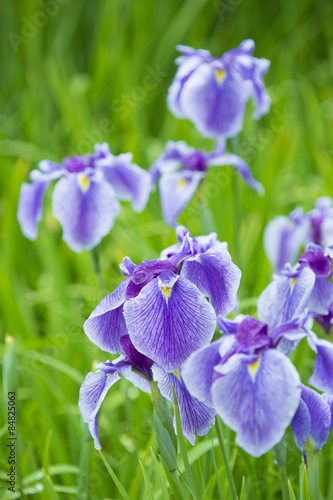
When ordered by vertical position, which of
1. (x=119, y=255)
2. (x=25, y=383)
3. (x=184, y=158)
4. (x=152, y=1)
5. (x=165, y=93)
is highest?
(x=152, y=1)

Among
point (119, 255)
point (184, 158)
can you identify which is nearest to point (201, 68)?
point (184, 158)

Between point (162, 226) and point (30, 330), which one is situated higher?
point (162, 226)

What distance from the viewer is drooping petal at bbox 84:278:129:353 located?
790 mm

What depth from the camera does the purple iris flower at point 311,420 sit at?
76 cm

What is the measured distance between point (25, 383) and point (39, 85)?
7.33 ft

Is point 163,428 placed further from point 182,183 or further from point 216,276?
point 182,183

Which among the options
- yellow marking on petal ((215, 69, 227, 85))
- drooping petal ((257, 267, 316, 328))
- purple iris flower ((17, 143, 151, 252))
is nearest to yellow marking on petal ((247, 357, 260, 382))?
drooping petal ((257, 267, 316, 328))

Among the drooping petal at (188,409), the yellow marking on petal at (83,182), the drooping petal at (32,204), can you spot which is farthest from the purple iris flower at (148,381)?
the drooping petal at (32,204)

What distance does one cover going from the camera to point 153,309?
0.74 metres

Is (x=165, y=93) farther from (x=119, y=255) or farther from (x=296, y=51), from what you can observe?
(x=119, y=255)

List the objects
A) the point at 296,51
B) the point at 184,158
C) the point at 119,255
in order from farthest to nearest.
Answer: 1. the point at 296,51
2. the point at 119,255
3. the point at 184,158

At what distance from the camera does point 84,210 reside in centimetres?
131

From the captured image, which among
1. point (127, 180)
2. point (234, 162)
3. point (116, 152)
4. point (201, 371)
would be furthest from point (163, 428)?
point (116, 152)

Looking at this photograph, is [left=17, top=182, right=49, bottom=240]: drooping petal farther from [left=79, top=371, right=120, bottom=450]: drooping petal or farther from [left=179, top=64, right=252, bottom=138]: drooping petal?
[left=79, top=371, right=120, bottom=450]: drooping petal
